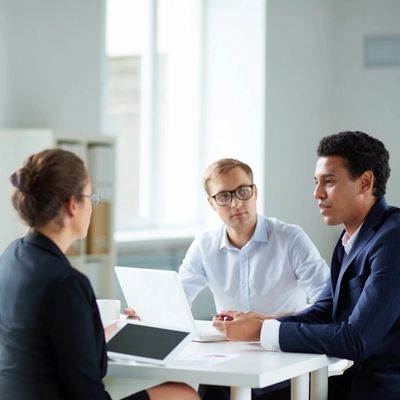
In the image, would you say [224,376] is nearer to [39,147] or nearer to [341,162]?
[341,162]

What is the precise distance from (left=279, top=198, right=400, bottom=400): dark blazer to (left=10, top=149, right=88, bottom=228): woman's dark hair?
2.45 feet

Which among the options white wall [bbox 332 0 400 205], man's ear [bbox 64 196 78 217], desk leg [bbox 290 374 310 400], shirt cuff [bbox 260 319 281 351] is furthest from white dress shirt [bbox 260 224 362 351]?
white wall [bbox 332 0 400 205]

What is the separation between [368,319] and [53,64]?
284cm

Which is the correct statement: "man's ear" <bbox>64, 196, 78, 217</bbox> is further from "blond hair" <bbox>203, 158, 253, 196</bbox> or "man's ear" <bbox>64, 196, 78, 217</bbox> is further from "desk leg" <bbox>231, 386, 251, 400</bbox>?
"blond hair" <bbox>203, 158, 253, 196</bbox>

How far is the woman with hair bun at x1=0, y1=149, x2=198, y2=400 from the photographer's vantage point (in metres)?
2.00

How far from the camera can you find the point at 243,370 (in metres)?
2.18

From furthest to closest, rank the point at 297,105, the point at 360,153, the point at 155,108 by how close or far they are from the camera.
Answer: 1. the point at 297,105
2. the point at 155,108
3. the point at 360,153

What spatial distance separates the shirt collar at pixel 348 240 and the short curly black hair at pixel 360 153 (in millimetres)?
131

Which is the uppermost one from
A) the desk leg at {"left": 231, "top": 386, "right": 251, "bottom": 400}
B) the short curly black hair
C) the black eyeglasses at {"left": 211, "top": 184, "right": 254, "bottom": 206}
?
the short curly black hair

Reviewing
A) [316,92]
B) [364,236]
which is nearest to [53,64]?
[316,92]

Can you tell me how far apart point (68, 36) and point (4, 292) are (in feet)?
9.30

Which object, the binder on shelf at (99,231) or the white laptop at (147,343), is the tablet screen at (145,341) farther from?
the binder on shelf at (99,231)

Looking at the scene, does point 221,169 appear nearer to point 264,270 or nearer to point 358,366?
point 264,270

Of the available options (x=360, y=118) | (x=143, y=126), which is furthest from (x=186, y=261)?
(x=360, y=118)
